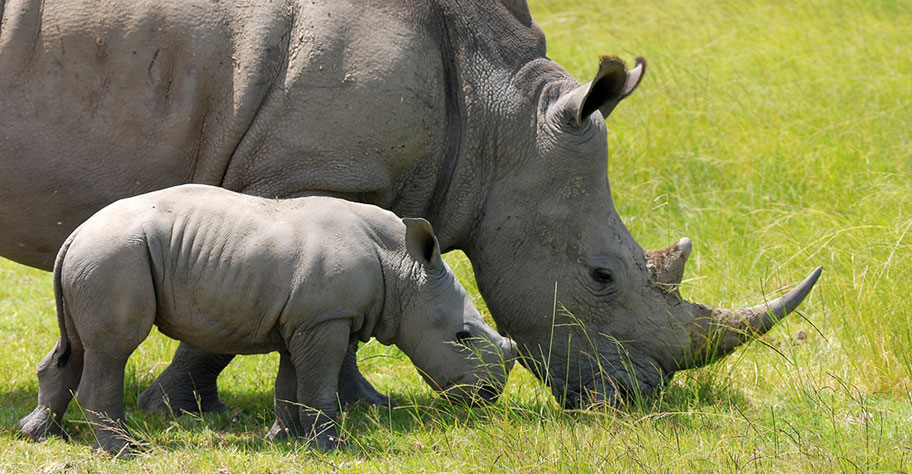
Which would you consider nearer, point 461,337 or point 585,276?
point 461,337

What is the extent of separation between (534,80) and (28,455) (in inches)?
116

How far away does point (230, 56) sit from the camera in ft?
17.9

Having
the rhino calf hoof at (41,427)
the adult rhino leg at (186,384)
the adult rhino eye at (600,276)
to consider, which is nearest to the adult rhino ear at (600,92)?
the adult rhino eye at (600,276)

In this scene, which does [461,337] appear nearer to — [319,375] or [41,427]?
[319,375]

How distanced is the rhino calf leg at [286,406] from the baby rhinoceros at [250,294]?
0.5 inches

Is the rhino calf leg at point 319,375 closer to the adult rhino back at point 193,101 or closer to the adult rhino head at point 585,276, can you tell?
the adult rhino back at point 193,101

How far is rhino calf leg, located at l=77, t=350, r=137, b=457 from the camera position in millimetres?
4895

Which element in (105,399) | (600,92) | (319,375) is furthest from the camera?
(600,92)

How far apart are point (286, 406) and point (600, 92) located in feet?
6.95

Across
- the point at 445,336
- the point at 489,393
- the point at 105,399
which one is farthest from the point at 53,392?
the point at 489,393

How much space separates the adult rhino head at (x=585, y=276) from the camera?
5840 mm

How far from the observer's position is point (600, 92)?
19.0 feet

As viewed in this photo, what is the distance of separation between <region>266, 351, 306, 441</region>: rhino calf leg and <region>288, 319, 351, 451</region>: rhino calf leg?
215 millimetres

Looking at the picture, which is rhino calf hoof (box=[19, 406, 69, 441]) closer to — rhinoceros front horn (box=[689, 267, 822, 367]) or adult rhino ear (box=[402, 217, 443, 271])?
adult rhino ear (box=[402, 217, 443, 271])
